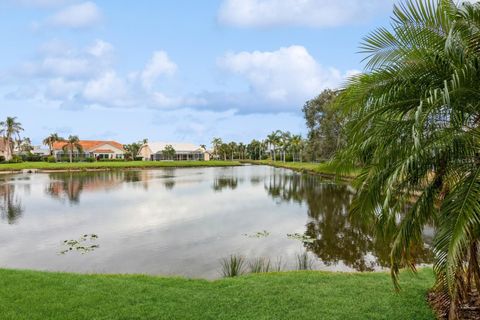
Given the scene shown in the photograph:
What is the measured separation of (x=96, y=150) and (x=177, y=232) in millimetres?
83140

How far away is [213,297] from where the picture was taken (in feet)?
22.2

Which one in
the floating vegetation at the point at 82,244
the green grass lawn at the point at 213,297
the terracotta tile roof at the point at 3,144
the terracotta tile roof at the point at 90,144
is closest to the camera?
the green grass lawn at the point at 213,297

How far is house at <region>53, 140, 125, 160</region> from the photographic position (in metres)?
87.9

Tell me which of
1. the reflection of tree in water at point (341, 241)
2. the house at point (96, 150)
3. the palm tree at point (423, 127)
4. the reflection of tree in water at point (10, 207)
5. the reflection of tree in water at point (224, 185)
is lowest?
the reflection of tree in water at point (341, 241)

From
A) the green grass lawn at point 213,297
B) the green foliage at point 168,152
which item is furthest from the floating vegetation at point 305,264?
the green foliage at point 168,152

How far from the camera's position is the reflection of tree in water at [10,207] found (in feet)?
62.4

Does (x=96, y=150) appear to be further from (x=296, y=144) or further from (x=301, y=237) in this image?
(x=301, y=237)

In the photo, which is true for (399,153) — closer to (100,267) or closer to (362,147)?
(362,147)

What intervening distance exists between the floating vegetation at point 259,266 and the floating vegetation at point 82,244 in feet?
19.0

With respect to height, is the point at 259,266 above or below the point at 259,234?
above

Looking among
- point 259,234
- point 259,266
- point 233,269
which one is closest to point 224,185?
point 259,234

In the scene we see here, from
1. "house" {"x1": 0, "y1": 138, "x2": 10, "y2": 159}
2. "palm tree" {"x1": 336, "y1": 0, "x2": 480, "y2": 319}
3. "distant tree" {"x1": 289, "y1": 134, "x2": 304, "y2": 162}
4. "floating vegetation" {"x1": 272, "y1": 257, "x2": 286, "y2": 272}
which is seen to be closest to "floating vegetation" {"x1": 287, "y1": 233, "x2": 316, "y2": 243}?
"floating vegetation" {"x1": 272, "y1": 257, "x2": 286, "y2": 272}

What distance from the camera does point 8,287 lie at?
704 centimetres

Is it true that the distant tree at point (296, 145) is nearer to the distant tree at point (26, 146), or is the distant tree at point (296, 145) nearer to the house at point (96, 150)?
the house at point (96, 150)
